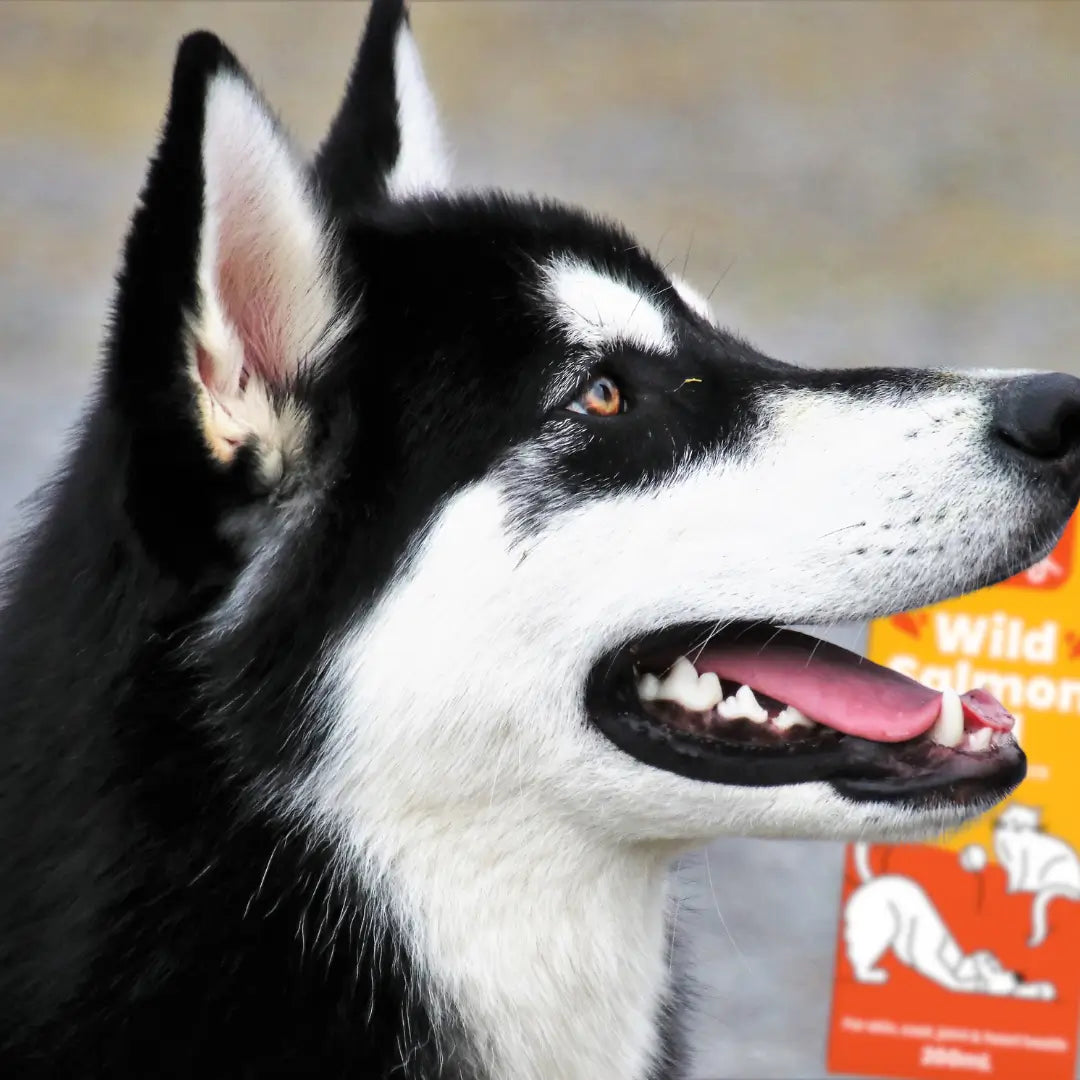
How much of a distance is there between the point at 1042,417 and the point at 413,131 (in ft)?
3.39

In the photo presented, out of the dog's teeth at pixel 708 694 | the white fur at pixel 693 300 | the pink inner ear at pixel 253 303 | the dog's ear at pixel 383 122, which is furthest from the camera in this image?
the dog's ear at pixel 383 122

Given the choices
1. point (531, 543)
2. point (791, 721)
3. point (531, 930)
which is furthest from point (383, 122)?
point (531, 930)

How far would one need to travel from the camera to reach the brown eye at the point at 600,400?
163 centimetres

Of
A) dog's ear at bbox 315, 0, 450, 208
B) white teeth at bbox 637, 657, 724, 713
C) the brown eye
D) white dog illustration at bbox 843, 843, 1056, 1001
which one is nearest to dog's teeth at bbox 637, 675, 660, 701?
white teeth at bbox 637, 657, 724, 713

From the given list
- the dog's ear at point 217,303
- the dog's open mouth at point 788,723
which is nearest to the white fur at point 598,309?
the dog's ear at point 217,303

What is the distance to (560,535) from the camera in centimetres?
155

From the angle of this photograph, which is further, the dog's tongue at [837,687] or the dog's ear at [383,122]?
the dog's ear at [383,122]

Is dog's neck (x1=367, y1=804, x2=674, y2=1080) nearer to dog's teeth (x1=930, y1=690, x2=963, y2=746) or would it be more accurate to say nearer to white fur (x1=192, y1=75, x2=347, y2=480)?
dog's teeth (x1=930, y1=690, x2=963, y2=746)

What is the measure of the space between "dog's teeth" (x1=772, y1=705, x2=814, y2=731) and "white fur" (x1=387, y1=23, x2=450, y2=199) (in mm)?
906

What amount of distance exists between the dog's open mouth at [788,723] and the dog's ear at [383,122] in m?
0.80

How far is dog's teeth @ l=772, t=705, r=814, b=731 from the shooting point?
1592 millimetres

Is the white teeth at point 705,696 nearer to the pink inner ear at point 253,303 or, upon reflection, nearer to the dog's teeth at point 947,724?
the dog's teeth at point 947,724

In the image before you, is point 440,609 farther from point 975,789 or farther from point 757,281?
point 757,281

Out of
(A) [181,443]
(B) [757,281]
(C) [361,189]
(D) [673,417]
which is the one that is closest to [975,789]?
(D) [673,417]
